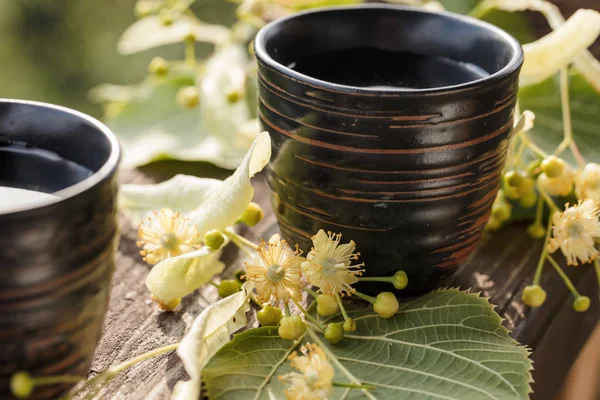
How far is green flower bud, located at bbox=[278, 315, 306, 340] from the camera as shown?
44 centimetres

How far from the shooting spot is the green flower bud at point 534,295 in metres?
0.52

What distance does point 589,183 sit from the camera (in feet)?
1.85

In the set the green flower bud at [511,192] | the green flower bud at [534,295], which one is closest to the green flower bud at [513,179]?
the green flower bud at [511,192]

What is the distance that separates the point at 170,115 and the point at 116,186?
477 mm

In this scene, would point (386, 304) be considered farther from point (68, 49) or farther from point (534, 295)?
point (68, 49)

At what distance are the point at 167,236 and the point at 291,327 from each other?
0.37ft

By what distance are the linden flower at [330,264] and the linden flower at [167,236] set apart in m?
0.09

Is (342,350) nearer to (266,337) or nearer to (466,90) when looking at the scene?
(266,337)

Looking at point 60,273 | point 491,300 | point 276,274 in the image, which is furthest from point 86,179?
point 491,300

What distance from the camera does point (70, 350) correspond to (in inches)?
14.0

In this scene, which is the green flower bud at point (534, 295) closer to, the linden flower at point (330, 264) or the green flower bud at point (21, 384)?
the linden flower at point (330, 264)

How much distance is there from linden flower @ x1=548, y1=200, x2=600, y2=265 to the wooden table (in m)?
0.05

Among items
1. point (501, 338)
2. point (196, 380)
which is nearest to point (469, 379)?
point (501, 338)

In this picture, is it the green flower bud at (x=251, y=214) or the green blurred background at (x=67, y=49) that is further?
the green blurred background at (x=67, y=49)
